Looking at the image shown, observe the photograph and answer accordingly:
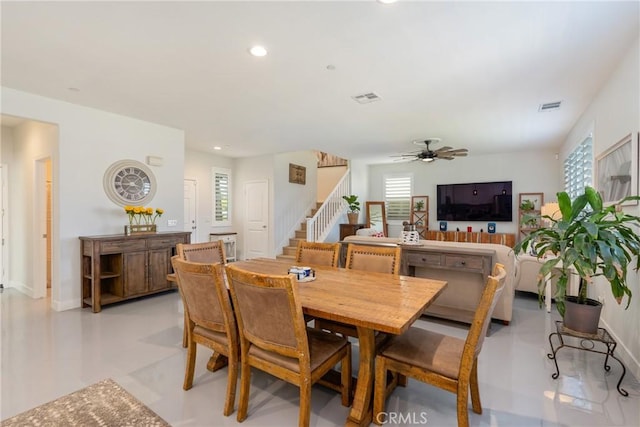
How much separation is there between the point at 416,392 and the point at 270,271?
1.47 m

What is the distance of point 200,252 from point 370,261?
1.78 metres

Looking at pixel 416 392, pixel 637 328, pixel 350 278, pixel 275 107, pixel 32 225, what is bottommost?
pixel 416 392

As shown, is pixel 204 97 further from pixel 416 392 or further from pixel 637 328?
pixel 637 328

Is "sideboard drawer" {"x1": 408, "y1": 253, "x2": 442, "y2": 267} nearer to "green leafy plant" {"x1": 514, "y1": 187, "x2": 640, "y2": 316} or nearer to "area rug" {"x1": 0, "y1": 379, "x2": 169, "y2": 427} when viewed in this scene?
"green leafy plant" {"x1": 514, "y1": 187, "x2": 640, "y2": 316}

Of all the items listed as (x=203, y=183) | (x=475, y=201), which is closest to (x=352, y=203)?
(x=475, y=201)

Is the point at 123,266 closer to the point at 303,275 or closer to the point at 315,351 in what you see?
the point at 303,275

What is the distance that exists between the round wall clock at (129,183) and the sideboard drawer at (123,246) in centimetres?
68

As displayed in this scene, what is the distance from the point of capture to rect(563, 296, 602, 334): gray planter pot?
2.37 meters

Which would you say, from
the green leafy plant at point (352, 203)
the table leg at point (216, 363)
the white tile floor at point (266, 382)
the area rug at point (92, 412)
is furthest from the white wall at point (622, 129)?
the green leafy plant at point (352, 203)

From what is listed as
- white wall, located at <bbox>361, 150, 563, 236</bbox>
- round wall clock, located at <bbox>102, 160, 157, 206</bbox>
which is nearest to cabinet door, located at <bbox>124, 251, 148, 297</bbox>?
round wall clock, located at <bbox>102, 160, 157, 206</bbox>

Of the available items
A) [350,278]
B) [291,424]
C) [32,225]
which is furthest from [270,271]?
[32,225]

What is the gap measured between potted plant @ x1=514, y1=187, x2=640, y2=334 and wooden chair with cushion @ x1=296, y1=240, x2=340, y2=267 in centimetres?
166

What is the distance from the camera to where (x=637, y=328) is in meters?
2.44

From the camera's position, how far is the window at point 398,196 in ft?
27.8
